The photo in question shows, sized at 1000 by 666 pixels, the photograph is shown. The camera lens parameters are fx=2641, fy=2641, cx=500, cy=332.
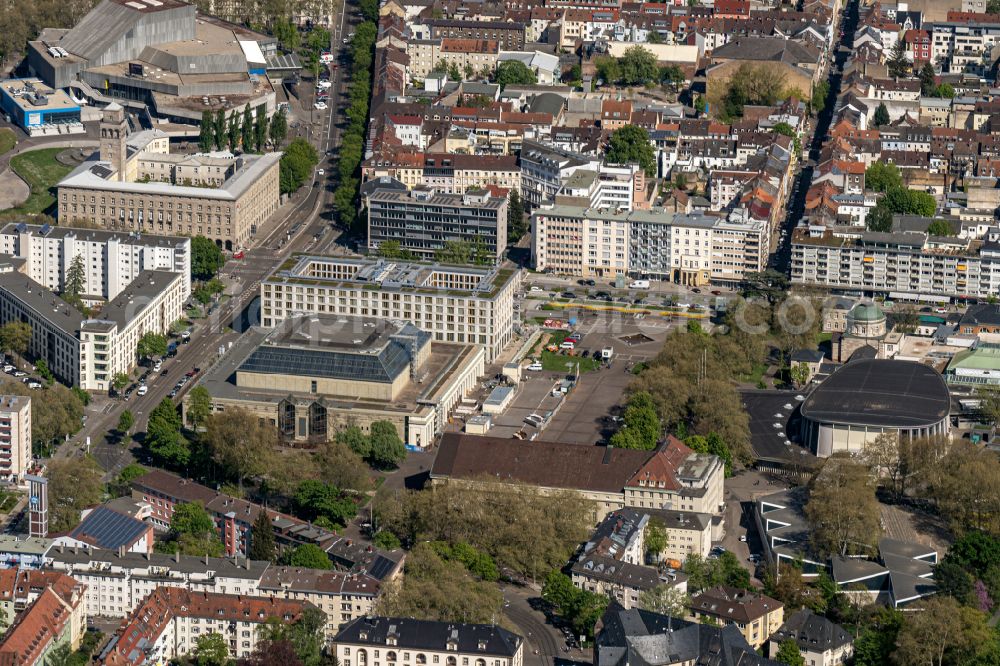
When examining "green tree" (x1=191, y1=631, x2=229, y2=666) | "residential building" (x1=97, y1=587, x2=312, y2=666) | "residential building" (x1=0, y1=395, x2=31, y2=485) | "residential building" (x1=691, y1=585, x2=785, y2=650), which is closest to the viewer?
"green tree" (x1=191, y1=631, x2=229, y2=666)

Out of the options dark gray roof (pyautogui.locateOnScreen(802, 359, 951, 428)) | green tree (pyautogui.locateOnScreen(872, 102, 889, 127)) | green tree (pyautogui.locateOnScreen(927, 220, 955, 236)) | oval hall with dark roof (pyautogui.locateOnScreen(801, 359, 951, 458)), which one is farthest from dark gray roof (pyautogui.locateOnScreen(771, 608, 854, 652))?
green tree (pyautogui.locateOnScreen(872, 102, 889, 127))

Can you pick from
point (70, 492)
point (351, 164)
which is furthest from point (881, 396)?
point (351, 164)

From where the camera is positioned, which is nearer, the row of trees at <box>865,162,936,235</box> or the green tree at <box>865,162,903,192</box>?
the row of trees at <box>865,162,936,235</box>

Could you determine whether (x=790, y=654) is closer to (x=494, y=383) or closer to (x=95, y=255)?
(x=494, y=383)

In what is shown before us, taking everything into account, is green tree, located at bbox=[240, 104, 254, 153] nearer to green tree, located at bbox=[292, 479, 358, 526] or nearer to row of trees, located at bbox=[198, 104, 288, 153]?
row of trees, located at bbox=[198, 104, 288, 153]

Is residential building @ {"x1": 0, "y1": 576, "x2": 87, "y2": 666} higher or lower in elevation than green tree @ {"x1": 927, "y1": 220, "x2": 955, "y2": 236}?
lower

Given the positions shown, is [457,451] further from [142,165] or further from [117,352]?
[142,165]
